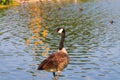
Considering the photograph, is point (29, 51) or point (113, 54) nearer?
point (113, 54)

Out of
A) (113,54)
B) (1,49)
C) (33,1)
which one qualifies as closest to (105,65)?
(113,54)

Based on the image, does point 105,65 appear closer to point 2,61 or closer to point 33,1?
point 2,61

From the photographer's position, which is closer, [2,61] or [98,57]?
[2,61]

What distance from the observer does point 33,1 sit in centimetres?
16212

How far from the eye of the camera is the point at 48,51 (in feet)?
116

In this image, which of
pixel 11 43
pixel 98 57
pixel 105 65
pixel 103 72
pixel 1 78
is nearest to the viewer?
pixel 1 78

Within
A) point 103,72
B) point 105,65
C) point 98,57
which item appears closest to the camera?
point 103,72

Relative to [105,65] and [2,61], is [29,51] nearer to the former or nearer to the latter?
[2,61]

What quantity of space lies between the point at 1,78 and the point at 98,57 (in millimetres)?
12132

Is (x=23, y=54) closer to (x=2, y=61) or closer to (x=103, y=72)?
(x=2, y=61)

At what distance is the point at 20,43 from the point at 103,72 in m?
18.4

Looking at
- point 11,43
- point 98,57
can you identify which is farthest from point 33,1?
point 98,57

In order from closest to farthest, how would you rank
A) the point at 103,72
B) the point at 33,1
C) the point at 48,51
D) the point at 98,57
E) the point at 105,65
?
1. the point at 103,72
2. the point at 105,65
3. the point at 98,57
4. the point at 48,51
5. the point at 33,1

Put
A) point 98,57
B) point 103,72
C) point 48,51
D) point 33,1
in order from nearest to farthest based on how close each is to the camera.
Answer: point 103,72 → point 98,57 → point 48,51 → point 33,1
